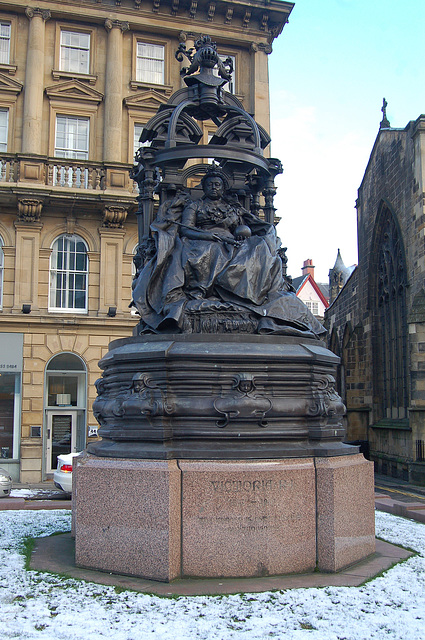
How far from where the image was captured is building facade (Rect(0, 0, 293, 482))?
2330 cm

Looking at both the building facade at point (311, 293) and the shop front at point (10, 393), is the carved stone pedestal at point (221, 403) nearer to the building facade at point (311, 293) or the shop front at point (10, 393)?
the shop front at point (10, 393)

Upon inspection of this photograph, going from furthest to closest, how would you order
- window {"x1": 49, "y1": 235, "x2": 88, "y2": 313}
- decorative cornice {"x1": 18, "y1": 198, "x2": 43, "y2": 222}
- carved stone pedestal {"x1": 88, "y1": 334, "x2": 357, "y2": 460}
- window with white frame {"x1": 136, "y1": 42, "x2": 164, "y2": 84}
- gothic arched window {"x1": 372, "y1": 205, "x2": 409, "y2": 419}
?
window with white frame {"x1": 136, "y1": 42, "x2": 164, "y2": 84} < gothic arched window {"x1": 372, "y1": 205, "x2": 409, "y2": 419} < window {"x1": 49, "y1": 235, "x2": 88, "y2": 313} < decorative cornice {"x1": 18, "y1": 198, "x2": 43, "y2": 222} < carved stone pedestal {"x1": 88, "y1": 334, "x2": 357, "y2": 460}

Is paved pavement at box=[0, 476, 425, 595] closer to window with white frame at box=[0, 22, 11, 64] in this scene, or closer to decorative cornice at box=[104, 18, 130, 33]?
window with white frame at box=[0, 22, 11, 64]

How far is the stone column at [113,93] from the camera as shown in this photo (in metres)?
25.4

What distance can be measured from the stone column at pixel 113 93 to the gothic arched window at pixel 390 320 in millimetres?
11058

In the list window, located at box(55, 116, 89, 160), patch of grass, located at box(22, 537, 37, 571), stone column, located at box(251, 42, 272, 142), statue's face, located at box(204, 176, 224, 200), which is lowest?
A: patch of grass, located at box(22, 537, 37, 571)

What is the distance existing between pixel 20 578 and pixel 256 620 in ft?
7.48

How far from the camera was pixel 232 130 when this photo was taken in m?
9.21

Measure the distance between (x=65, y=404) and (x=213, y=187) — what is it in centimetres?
1697

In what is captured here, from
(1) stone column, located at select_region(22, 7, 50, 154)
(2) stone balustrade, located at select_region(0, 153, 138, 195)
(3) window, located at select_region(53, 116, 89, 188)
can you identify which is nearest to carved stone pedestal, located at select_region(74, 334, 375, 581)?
(2) stone balustrade, located at select_region(0, 153, 138, 195)

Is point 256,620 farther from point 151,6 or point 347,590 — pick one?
point 151,6

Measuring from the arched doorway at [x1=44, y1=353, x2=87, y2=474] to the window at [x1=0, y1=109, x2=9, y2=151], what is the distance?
26.4 ft

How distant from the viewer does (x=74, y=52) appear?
26234 mm

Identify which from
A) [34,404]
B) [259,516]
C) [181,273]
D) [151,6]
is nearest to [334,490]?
[259,516]
